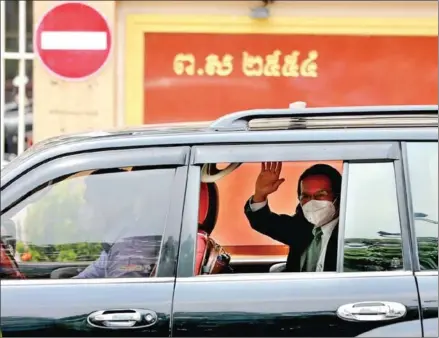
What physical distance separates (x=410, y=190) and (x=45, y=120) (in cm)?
486

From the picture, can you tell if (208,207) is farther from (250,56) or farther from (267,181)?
(250,56)

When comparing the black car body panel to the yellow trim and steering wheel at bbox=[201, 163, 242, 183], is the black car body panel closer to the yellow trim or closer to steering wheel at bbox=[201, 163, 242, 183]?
steering wheel at bbox=[201, 163, 242, 183]

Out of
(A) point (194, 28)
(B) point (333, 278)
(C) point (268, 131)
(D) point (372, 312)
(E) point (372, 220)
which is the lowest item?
(D) point (372, 312)

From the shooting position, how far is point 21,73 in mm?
7461

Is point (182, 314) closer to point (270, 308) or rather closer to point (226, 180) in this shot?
point (270, 308)

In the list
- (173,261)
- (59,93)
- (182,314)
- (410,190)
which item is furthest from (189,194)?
(59,93)

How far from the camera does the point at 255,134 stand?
A: 3.06 metres

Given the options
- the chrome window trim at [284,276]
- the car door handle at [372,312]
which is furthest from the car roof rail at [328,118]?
the car door handle at [372,312]

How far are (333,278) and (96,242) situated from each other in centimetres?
94

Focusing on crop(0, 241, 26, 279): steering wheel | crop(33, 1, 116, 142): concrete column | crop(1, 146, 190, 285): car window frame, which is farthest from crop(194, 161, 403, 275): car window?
crop(33, 1, 116, 142): concrete column

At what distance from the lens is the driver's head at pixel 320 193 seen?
330cm

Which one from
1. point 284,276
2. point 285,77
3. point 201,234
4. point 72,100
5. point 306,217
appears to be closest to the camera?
point 284,276

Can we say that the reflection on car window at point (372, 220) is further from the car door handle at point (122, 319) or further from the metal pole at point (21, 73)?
the metal pole at point (21, 73)

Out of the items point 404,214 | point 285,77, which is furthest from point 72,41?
point 404,214
